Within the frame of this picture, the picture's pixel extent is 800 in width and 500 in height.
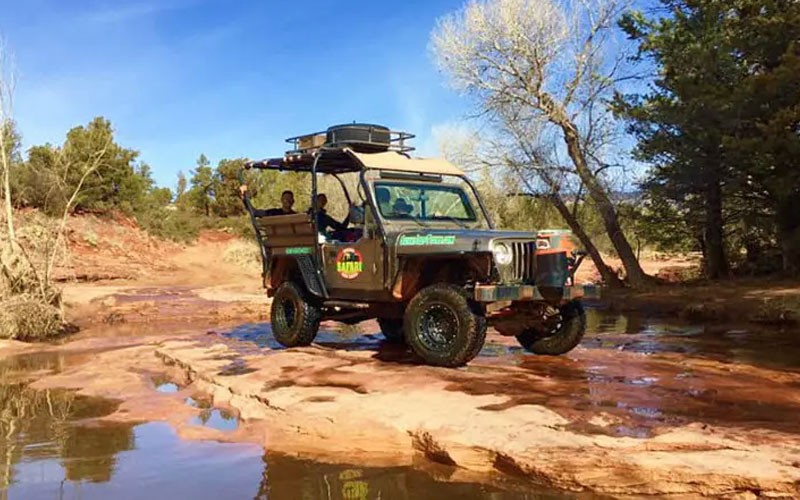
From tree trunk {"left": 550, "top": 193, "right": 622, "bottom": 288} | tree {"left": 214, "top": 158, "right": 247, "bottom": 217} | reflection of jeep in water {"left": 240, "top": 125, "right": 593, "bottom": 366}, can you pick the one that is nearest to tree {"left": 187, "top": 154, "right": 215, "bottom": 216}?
tree {"left": 214, "top": 158, "right": 247, "bottom": 217}

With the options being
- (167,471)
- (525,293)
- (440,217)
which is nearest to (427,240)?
(525,293)

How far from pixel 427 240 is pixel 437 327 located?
930mm

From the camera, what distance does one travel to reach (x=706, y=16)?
16312 millimetres

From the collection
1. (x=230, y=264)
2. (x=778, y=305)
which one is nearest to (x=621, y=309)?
(x=778, y=305)

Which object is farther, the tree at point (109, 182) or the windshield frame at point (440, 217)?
the tree at point (109, 182)

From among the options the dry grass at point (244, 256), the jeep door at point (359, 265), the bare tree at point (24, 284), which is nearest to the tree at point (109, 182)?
the dry grass at point (244, 256)

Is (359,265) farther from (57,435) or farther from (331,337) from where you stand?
(57,435)

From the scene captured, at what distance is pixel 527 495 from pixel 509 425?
89 centimetres

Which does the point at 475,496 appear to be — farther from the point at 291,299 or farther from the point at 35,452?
the point at 291,299

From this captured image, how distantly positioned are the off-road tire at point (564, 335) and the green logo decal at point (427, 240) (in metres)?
1.77

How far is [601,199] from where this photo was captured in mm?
19219

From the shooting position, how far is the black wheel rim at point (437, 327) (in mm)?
7305

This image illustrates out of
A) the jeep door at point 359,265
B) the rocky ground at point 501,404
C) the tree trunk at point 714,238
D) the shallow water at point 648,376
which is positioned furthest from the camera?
the tree trunk at point 714,238

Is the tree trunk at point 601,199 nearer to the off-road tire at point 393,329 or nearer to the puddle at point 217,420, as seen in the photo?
the off-road tire at point 393,329
